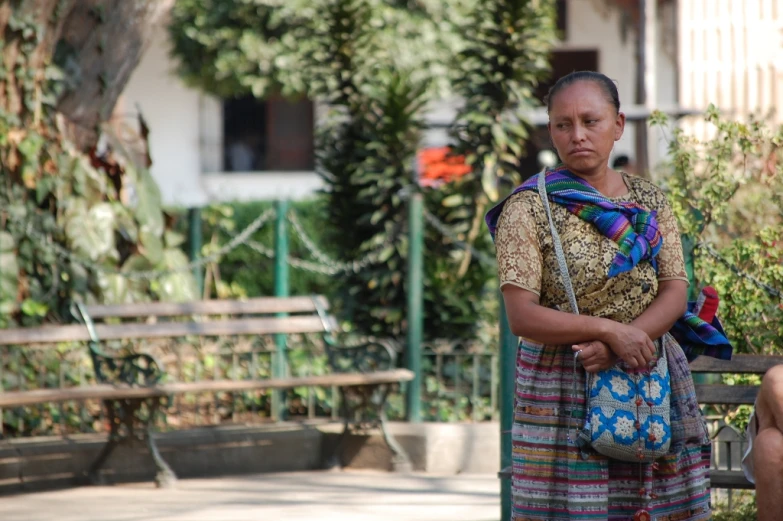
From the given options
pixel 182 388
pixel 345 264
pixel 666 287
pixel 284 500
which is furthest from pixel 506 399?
pixel 345 264

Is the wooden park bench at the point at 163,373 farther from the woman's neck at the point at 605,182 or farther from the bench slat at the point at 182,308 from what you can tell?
the woman's neck at the point at 605,182

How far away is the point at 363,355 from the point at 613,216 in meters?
4.15

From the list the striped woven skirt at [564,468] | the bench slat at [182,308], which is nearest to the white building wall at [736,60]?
the bench slat at [182,308]

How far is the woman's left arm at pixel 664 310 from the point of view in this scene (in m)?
3.21

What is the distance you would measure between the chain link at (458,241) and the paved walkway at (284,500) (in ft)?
5.04

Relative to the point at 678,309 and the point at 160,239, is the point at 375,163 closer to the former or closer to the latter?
the point at 160,239

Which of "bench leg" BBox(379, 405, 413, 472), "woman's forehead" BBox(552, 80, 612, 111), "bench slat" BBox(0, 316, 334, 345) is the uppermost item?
"woman's forehead" BBox(552, 80, 612, 111)

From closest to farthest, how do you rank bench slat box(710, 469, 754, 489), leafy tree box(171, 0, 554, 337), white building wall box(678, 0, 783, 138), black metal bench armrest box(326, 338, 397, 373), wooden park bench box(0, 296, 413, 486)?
bench slat box(710, 469, 754, 489) → wooden park bench box(0, 296, 413, 486) → black metal bench armrest box(326, 338, 397, 373) → leafy tree box(171, 0, 554, 337) → white building wall box(678, 0, 783, 138)

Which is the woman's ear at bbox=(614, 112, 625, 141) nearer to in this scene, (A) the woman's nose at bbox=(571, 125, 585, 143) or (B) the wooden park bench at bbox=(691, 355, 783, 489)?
(A) the woman's nose at bbox=(571, 125, 585, 143)

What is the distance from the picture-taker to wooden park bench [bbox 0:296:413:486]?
20.8 ft

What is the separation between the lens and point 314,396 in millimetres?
7855

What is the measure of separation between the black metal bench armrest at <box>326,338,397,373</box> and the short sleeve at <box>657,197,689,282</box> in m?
3.89

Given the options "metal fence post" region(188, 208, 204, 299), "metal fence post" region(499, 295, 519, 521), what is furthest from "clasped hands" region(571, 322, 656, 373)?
"metal fence post" region(188, 208, 204, 299)

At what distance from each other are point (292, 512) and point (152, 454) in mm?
1043
